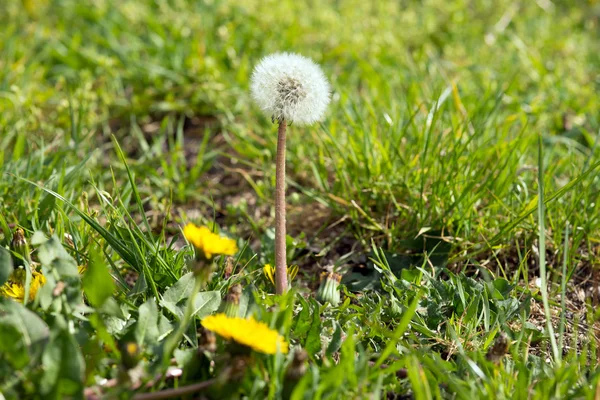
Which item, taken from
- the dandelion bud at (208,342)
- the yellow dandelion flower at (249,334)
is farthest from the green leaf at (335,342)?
the dandelion bud at (208,342)

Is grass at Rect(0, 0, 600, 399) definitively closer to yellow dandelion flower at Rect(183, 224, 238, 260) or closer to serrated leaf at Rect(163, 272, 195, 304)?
serrated leaf at Rect(163, 272, 195, 304)

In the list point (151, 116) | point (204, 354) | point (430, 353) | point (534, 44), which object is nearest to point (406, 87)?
point (534, 44)

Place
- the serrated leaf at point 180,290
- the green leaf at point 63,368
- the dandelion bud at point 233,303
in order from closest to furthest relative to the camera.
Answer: the green leaf at point 63,368 → the dandelion bud at point 233,303 → the serrated leaf at point 180,290

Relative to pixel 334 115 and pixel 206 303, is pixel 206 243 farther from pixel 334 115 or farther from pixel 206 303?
pixel 334 115

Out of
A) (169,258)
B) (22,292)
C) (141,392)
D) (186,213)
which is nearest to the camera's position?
(141,392)

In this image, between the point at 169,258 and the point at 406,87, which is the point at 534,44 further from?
the point at 169,258

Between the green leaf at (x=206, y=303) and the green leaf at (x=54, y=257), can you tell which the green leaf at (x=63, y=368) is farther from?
the green leaf at (x=206, y=303)
